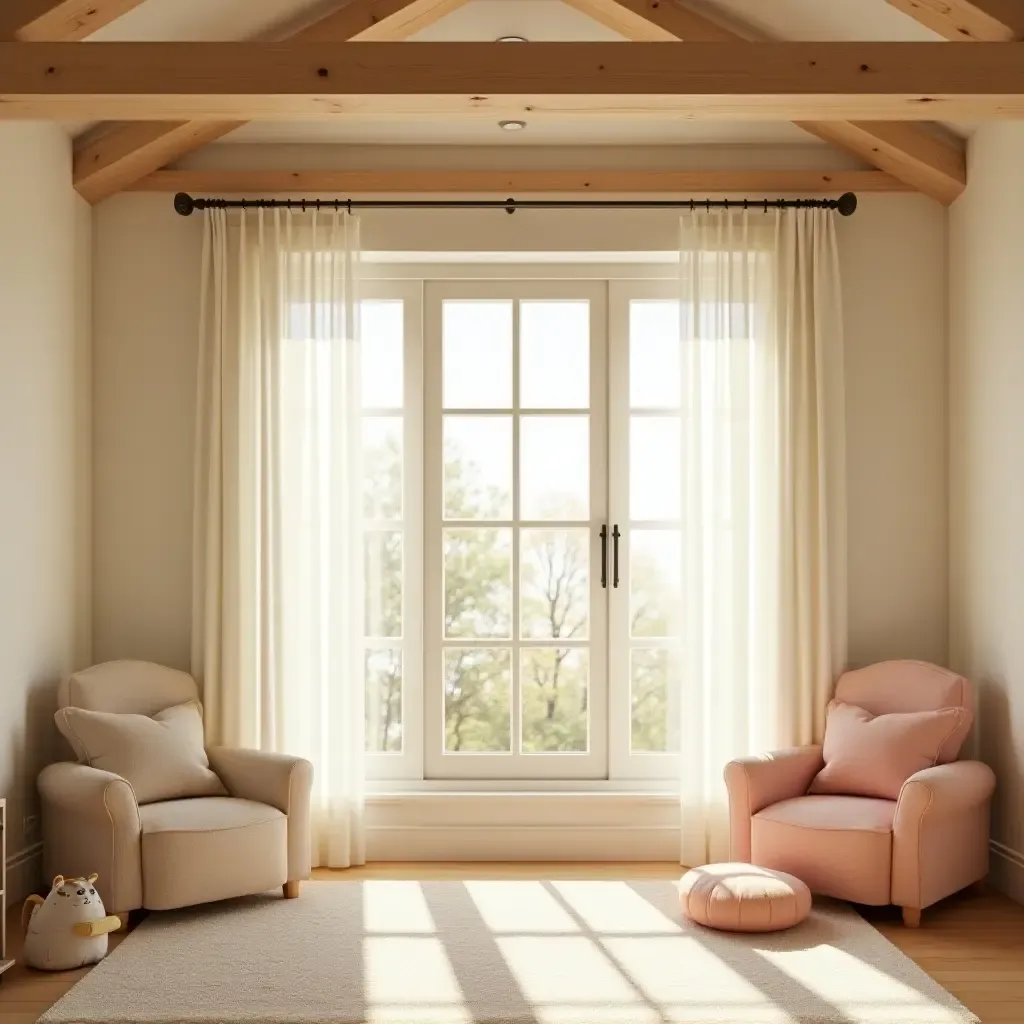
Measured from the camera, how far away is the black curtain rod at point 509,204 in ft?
15.6

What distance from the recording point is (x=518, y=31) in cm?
445

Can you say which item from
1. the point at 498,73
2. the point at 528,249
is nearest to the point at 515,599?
the point at 528,249

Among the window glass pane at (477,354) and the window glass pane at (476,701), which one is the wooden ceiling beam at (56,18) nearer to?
the window glass pane at (477,354)

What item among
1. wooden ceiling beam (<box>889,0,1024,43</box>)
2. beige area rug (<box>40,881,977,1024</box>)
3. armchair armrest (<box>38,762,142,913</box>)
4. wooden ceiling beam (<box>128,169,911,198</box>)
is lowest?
beige area rug (<box>40,881,977,1024</box>)

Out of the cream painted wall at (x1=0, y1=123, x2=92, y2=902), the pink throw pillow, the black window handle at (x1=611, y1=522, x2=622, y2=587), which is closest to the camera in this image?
the cream painted wall at (x1=0, y1=123, x2=92, y2=902)

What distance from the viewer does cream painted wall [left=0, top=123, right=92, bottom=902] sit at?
13.5ft

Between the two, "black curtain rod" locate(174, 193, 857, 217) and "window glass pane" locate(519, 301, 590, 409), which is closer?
"black curtain rod" locate(174, 193, 857, 217)

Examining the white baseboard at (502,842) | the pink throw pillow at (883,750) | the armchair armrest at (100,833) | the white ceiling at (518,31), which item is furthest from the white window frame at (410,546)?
the pink throw pillow at (883,750)

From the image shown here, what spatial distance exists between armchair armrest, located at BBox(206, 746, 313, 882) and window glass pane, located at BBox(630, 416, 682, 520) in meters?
1.73

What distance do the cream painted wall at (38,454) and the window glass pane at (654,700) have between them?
2212 mm

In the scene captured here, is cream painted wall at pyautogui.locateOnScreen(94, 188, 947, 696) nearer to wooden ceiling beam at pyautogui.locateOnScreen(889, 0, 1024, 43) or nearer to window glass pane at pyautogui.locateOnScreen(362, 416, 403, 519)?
window glass pane at pyautogui.locateOnScreen(362, 416, 403, 519)

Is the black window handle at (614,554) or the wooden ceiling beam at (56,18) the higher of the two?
the wooden ceiling beam at (56,18)

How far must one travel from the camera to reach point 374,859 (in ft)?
15.7

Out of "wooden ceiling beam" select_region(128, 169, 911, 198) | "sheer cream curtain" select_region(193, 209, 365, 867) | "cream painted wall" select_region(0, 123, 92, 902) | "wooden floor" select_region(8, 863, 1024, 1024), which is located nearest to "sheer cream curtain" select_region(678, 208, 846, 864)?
"wooden ceiling beam" select_region(128, 169, 911, 198)
